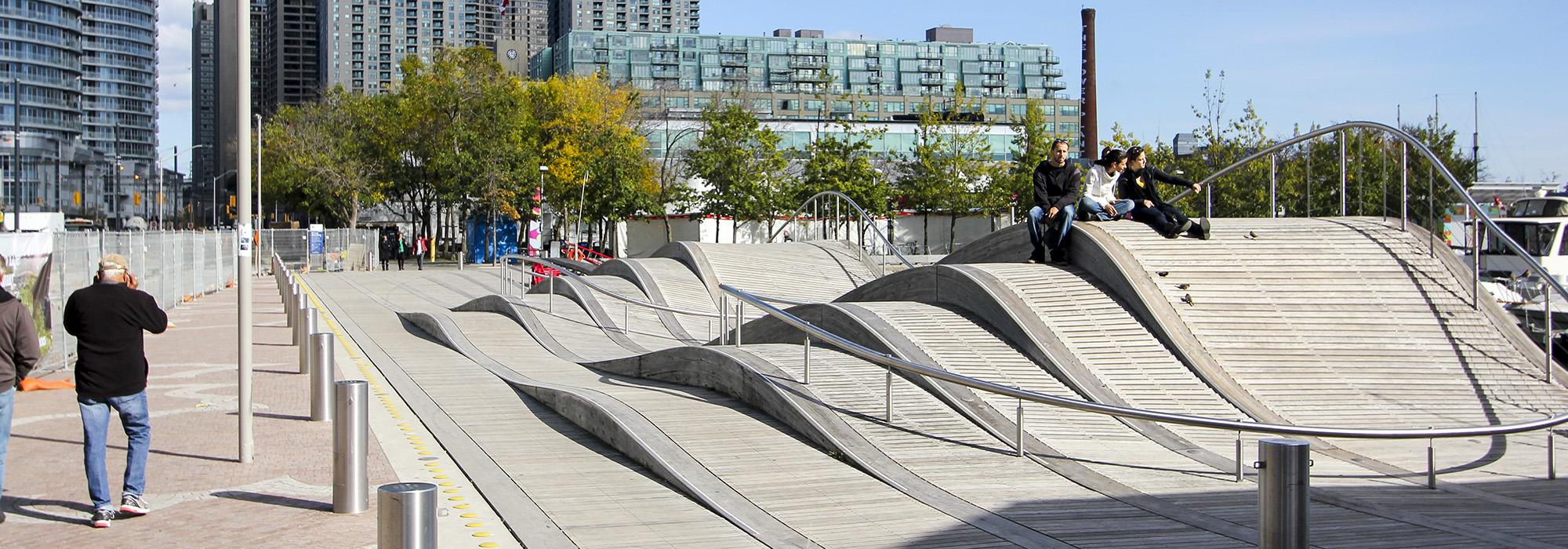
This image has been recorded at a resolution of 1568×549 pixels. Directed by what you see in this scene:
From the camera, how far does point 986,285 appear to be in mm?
13438

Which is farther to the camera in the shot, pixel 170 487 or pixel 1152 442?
pixel 1152 442

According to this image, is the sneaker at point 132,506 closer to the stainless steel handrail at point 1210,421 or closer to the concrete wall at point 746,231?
the stainless steel handrail at point 1210,421

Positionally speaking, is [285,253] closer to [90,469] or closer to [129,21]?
[90,469]

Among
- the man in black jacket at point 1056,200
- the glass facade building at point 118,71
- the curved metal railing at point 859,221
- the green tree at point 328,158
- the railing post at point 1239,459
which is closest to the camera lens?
the railing post at point 1239,459

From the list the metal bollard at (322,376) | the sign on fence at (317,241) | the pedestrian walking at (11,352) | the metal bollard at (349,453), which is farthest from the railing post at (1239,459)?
the sign on fence at (317,241)

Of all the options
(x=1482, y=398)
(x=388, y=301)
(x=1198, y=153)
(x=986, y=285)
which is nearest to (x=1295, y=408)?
(x=1482, y=398)

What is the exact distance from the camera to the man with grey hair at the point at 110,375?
7.95 m

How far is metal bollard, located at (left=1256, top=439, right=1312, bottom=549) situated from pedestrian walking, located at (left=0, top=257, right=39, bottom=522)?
23.3 ft

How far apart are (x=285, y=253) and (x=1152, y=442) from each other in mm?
47256

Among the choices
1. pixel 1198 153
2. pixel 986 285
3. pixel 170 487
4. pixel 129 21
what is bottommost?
pixel 170 487

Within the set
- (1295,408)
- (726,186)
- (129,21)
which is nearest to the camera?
(1295,408)

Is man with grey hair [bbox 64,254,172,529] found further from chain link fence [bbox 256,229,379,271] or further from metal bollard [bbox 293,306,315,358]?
chain link fence [bbox 256,229,379,271]

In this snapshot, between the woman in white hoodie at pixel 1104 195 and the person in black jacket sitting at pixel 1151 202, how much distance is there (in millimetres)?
135

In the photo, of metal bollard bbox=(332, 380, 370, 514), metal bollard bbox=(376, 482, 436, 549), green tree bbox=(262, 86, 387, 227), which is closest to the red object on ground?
metal bollard bbox=(332, 380, 370, 514)
